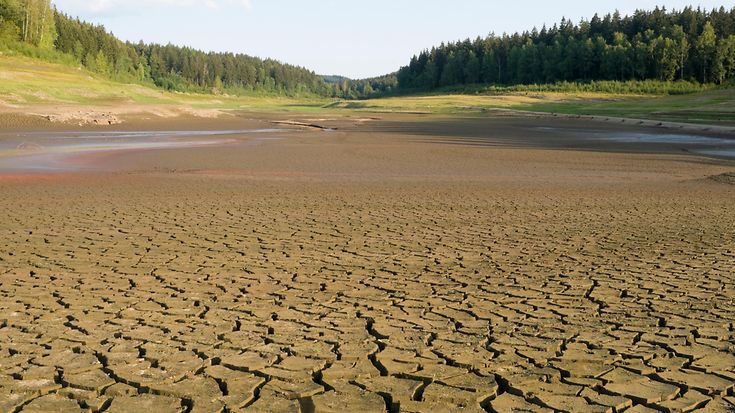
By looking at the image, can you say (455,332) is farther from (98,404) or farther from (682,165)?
(682,165)

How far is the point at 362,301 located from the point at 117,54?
14034 cm

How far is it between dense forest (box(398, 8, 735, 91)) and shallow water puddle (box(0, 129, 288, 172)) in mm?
85140

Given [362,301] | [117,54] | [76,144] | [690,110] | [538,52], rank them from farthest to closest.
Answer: [117,54] → [538,52] → [690,110] → [76,144] → [362,301]

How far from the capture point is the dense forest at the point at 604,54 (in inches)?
4053

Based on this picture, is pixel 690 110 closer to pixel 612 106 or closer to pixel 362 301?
pixel 612 106

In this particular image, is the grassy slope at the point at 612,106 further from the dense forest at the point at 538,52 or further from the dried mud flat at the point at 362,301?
the dried mud flat at the point at 362,301

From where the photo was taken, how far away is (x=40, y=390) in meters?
4.66

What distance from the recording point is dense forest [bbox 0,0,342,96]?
90188 millimetres

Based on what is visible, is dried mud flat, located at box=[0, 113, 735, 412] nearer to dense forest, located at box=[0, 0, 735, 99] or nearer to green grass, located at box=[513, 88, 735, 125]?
green grass, located at box=[513, 88, 735, 125]

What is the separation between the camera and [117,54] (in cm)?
13550

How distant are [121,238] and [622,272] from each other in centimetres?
682

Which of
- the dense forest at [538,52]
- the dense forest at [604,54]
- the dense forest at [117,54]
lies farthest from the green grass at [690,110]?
the dense forest at [117,54]

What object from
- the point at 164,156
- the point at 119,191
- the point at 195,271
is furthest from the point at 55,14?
the point at 195,271

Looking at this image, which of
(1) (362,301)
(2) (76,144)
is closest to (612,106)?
(2) (76,144)
